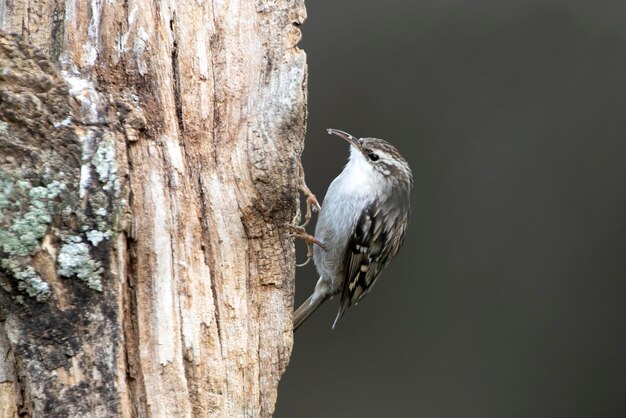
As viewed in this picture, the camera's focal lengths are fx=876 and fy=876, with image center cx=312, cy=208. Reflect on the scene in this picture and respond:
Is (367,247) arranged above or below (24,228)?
below

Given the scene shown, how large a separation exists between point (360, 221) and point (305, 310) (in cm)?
37

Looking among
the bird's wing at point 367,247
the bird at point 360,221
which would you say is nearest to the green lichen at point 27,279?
the bird at point 360,221

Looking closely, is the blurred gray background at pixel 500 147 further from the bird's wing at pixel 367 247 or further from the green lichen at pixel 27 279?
the green lichen at pixel 27 279

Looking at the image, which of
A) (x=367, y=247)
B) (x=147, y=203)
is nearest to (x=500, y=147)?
(x=367, y=247)

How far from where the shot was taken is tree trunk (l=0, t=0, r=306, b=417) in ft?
5.27

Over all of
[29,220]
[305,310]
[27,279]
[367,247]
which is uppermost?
[29,220]

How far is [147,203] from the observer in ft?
5.73

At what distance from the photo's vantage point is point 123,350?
1660mm

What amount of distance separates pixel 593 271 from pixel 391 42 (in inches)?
47.9

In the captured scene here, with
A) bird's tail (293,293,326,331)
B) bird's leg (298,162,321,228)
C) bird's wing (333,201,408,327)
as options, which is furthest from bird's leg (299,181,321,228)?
bird's tail (293,293,326,331)

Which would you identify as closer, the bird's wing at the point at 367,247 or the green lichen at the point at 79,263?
the green lichen at the point at 79,263

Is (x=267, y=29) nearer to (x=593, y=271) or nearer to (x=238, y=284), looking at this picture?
(x=238, y=284)

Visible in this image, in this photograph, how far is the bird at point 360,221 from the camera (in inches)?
120

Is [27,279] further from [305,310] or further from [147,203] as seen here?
[305,310]
